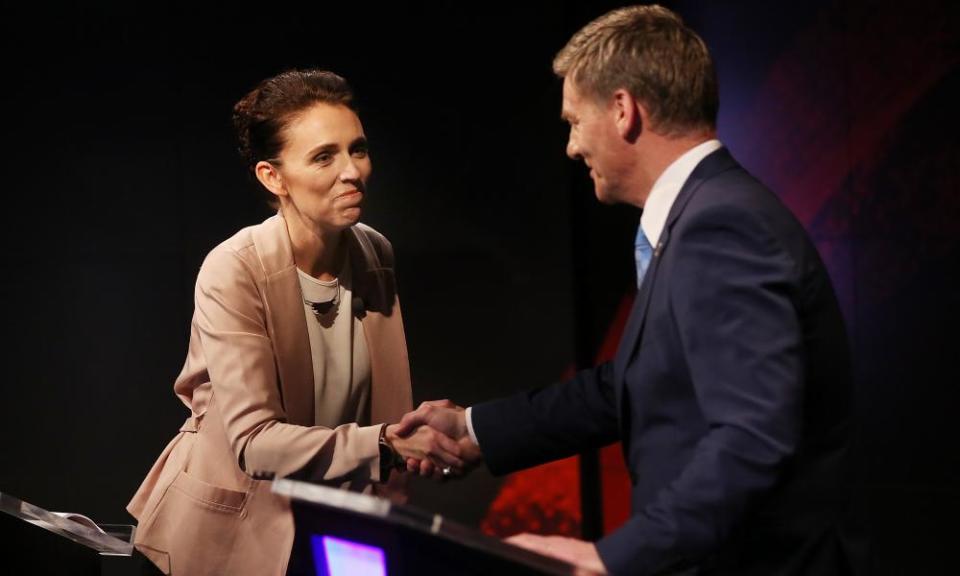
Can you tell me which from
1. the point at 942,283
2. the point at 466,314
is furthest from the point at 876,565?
the point at 466,314

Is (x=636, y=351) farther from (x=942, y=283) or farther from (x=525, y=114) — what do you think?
(x=942, y=283)

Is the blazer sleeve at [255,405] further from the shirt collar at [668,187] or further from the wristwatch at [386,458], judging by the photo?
the shirt collar at [668,187]

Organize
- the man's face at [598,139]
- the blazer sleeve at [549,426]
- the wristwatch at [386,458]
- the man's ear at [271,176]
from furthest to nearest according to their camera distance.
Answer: the man's ear at [271,176]
the wristwatch at [386,458]
the blazer sleeve at [549,426]
the man's face at [598,139]

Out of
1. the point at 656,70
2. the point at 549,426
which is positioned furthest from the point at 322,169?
the point at 656,70

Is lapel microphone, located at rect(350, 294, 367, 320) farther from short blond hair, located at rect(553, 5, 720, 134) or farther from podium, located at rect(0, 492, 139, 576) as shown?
short blond hair, located at rect(553, 5, 720, 134)

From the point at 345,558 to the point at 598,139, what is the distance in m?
0.91

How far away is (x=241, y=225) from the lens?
3.27m

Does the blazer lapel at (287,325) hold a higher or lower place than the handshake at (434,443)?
higher

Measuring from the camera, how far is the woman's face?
2426 millimetres

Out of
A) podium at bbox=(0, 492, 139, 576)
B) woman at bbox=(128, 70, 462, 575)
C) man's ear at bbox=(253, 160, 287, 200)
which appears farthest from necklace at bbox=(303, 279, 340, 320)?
podium at bbox=(0, 492, 139, 576)

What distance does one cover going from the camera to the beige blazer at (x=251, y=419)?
2.31 meters

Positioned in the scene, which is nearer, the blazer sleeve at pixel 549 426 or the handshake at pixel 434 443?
the blazer sleeve at pixel 549 426

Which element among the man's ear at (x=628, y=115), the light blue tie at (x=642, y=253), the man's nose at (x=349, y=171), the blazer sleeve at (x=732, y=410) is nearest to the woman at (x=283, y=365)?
the man's nose at (x=349, y=171)

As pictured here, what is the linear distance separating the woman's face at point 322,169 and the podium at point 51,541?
2.55 ft
